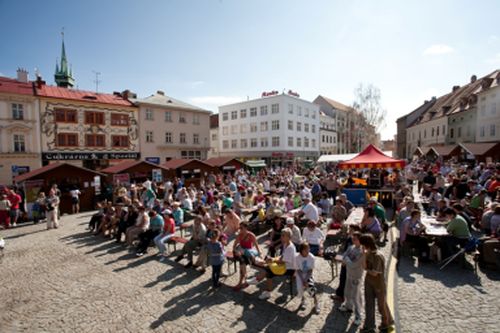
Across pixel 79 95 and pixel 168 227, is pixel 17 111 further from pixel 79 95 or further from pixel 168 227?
pixel 168 227

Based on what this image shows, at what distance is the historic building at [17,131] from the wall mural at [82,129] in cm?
84

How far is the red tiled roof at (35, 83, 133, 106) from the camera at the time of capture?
1124 inches

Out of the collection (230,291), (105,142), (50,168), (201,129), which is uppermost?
(201,129)

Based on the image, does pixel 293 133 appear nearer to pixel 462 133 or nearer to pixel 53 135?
pixel 462 133

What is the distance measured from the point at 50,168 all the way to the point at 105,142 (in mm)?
17074

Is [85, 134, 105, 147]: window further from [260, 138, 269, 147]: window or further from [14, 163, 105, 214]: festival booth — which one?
[260, 138, 269, 147]: window

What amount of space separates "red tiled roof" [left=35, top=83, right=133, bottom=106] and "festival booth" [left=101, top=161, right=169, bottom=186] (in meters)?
15.1

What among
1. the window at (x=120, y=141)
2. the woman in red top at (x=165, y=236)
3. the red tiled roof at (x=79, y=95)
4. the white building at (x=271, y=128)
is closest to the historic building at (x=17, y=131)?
the red tiled roof at (x=79, y=95)

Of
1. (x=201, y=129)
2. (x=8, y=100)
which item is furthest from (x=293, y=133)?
(x=8, y=100)

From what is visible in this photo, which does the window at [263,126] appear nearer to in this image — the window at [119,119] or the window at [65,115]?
the window at [119,119]

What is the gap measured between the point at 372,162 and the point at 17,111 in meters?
33.4

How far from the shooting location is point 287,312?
521 cm

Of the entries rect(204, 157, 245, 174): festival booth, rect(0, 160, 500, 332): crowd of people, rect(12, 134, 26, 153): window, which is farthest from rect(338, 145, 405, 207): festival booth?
rect(12, 134, 26, 153): window

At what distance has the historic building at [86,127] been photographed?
92.0 feet
